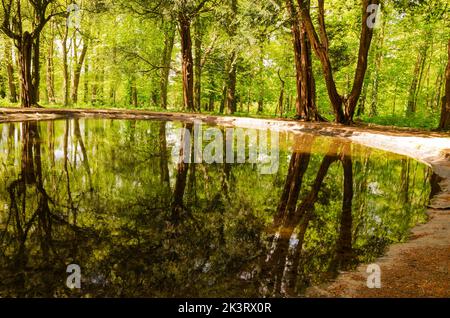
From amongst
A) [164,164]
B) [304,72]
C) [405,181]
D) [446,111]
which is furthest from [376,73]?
[164,164]

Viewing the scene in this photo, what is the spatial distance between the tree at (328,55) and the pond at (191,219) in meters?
7.22

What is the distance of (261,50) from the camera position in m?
27.0

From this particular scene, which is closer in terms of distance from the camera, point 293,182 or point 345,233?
point 345,233

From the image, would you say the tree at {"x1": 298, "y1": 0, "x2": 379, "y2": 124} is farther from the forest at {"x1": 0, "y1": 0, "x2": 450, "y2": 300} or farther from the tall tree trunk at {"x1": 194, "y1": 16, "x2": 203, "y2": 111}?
the tall tree trunk at {"x1": 194, "y1": 16, "x2": 203, "y2": 111}

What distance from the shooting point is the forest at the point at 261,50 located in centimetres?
1750

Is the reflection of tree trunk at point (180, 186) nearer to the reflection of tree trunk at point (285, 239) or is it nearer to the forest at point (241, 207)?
the forest at point (241, 207)

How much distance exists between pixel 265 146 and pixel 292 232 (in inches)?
344

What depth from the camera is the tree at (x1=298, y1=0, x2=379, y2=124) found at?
16547 mm

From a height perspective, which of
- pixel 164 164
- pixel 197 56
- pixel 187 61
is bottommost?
pixel 164 164

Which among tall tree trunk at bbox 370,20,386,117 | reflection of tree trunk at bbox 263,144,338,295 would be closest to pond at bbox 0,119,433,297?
reflection of tree trunk at bbox 263,144,338,295

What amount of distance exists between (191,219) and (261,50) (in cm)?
2345

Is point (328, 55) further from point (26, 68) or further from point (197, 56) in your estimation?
point (26, 68)

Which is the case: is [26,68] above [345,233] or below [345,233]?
above
